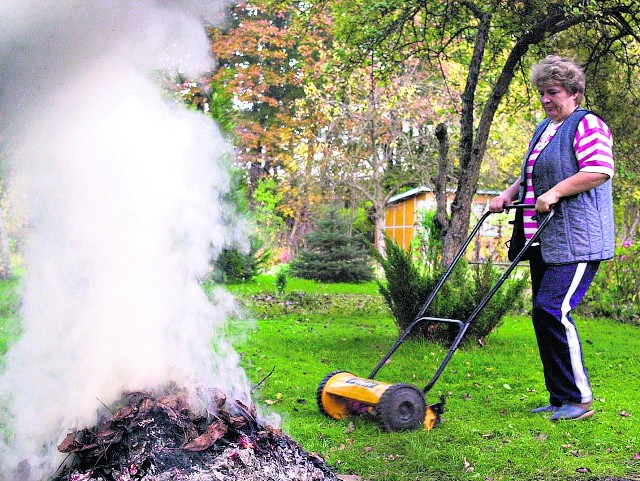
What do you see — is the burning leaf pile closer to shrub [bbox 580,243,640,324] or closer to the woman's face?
the woman's face

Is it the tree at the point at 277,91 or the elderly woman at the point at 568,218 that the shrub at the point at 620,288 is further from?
the elderly woman at the point at 568,218

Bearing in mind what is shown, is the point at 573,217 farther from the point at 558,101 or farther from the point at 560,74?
the point at 560,74

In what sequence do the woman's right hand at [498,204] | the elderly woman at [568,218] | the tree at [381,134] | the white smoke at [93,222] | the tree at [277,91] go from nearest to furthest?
the white smoke at [93,222] → the elderly woman at [568,218] → the woman's right hand at [498,204] → the tree at [277,91] → the tree at [381,134]

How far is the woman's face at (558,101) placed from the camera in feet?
12.5

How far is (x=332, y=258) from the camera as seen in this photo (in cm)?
1556

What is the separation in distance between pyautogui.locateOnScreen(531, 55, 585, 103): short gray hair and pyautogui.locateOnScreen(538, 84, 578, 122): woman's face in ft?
0.08

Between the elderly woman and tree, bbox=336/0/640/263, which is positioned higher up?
tree, bbox=336/0/640/263

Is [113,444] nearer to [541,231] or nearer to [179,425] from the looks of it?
[179,425]

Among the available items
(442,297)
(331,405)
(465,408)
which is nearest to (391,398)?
(331,405)

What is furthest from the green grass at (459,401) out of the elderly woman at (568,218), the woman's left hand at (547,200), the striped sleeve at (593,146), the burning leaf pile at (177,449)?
the striped sleeve at (593,146)

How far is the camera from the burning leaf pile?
2389 mm

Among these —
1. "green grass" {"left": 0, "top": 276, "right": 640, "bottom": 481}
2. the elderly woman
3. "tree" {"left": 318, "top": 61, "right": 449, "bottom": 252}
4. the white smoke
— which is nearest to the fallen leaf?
the white smoke

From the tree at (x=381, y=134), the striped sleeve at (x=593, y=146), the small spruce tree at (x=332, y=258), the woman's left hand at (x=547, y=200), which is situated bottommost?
the small spruce tree at (x=332, y=258)

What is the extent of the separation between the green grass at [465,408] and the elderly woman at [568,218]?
12.7 inches
